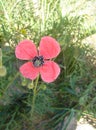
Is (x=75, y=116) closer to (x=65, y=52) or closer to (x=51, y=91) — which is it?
(x=51, y=91)

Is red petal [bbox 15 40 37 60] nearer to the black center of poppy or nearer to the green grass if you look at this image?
the black center of poppy

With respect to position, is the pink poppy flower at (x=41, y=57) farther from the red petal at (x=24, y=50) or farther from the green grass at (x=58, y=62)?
the green grass at (x=58, y=62)

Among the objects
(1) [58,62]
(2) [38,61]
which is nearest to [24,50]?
(2) [38,61]

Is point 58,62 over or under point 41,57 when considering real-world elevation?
under

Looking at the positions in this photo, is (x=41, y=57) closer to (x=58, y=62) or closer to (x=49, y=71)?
(x=49, y=71)

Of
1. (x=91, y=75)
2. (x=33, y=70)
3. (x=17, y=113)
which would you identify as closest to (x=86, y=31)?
(x=91, y=75)

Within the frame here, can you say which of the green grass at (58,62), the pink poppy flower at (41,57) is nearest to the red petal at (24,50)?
the pink poppy flower at (41,57)
